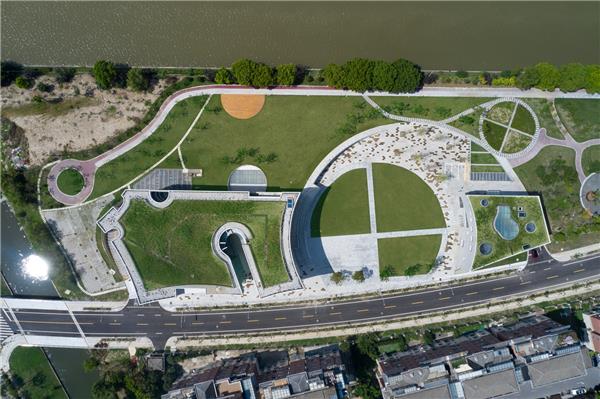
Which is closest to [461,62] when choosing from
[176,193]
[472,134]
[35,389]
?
[472,134]

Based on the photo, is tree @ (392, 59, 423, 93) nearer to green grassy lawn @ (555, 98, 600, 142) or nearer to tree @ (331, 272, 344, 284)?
green grassy lawn @ (555, 98, 600, 142)

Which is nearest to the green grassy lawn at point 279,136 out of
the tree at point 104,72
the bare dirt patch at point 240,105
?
the bare dirt patch at point 240,105

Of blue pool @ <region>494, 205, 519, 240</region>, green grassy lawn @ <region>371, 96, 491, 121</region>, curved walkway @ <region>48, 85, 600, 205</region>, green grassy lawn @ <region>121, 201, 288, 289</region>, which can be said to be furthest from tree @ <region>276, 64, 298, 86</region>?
blue pool @ <region>494, 205, 519, 240</region>

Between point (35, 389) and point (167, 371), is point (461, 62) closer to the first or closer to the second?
point (167, 371)

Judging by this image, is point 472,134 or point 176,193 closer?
point 176,193

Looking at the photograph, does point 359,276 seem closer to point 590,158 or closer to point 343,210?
point 343,210

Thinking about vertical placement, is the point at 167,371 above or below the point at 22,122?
below
